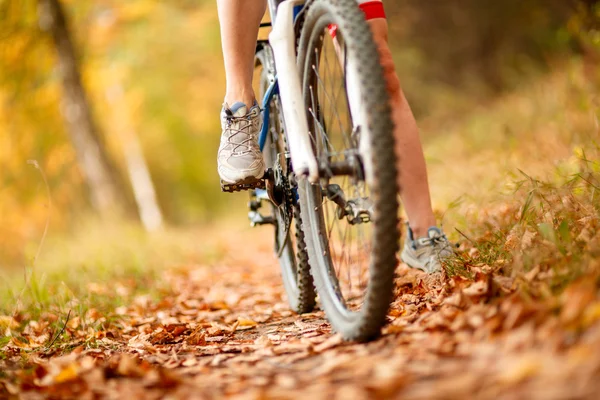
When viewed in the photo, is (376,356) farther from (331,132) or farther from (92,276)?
(92,276)

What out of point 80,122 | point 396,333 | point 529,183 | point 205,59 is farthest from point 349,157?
point 205,59

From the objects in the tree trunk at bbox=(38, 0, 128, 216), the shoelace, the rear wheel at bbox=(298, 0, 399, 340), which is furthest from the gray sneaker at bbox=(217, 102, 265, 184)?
the tree trunk at bbox=(38, 0, 128, 216)

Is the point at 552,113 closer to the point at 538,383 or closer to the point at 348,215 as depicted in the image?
the point at 348,215

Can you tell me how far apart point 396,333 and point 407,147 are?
797mm

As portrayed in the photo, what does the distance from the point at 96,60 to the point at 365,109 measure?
31.7ft

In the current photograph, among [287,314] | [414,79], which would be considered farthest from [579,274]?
[414,79]

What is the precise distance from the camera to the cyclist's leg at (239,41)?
2184mm

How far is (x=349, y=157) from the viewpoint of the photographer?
1.73 meters

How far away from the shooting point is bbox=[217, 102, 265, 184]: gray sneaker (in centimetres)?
219

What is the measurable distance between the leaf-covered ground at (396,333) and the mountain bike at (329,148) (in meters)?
0.15

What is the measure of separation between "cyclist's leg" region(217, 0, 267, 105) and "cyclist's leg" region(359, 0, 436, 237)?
408 millimetres

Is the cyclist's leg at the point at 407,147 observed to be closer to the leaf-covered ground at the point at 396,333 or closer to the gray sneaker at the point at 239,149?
the leaf-covered ground at the point at 396,333

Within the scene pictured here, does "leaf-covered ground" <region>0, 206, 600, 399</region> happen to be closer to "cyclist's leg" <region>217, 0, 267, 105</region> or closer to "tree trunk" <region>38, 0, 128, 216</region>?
"cyclist's leg" <region>217, 0, 267, 105</region>

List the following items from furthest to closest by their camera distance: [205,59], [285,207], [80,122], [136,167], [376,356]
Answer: [136,167], [205,59], [80,122], [285,207], [376,356]
